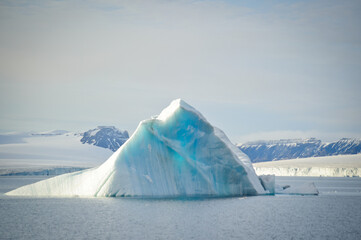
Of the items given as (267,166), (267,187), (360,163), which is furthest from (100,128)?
(267,187)

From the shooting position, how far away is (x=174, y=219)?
27109 mm

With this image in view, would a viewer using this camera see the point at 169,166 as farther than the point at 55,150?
No

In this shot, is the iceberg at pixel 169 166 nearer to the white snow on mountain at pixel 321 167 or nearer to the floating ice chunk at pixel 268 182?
the floating ice chunk at pixel 268 182

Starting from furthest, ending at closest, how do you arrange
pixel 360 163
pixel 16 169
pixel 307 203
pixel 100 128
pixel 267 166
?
1. pixel 100 128
2. pixel 267 166
3. pixel 360 163
4. pixel 16 169
5. pixel 307 203

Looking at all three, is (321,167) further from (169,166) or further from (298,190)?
(169,166)

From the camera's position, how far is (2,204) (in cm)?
3356

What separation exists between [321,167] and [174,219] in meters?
96.1

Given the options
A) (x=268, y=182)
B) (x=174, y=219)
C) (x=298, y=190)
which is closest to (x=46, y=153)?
(x=298, y=190)

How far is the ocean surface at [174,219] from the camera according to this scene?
23141 millimetres

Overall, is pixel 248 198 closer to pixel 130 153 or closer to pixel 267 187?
pixel 267 187

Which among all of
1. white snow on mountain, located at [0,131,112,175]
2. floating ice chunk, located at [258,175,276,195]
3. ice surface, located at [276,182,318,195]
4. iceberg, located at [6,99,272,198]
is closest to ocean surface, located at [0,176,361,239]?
iceberg, located at [6,99,272,198]

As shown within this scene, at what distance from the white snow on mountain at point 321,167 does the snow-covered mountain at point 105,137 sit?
65067 mm

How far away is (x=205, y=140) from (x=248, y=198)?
6575 mm

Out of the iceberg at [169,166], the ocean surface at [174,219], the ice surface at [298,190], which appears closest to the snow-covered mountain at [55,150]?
the ice surface at [298,190]
